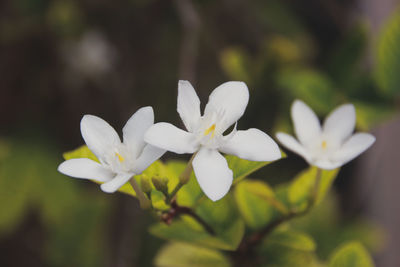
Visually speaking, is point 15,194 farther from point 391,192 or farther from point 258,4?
point 391,192

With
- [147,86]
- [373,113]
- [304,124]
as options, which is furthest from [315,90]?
[147,86]

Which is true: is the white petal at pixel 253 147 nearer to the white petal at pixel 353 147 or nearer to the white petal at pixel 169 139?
the white petal at pixel 169 139

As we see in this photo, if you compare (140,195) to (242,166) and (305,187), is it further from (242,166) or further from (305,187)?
(305,187)

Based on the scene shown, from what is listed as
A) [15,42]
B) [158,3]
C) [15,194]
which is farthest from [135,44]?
[15,194]

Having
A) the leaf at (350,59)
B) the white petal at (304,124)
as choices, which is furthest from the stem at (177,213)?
the leaf at (350,59)

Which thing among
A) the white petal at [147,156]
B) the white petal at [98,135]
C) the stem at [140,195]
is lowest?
the stem at [140,195]

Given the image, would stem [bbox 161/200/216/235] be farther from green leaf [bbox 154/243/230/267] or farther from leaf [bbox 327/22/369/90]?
leaf [bbox 327/22/369/90]

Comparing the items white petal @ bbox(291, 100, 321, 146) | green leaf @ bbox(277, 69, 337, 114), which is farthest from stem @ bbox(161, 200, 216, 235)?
green leaf @ bbox(277, 69, 337, 114)
